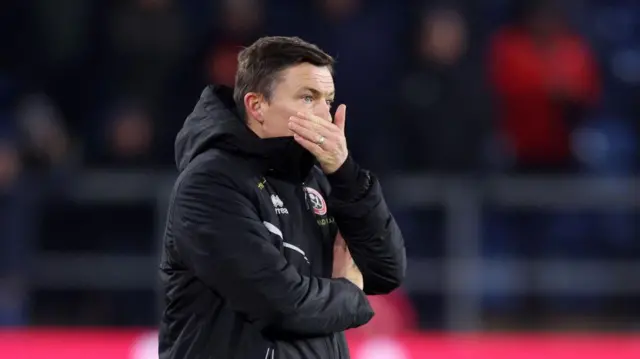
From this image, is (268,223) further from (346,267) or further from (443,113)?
(443,113)

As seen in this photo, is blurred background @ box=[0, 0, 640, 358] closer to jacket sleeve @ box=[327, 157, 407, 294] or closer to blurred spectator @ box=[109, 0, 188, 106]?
blurred spectator @ box=[109, 0, 188, 106]

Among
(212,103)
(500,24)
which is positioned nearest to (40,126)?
(500,24)

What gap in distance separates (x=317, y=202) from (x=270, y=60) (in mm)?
469

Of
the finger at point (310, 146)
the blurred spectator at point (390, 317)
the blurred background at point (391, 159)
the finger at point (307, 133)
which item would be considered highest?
the finger at point (307, 133)

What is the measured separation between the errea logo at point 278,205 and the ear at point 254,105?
24 centimetres

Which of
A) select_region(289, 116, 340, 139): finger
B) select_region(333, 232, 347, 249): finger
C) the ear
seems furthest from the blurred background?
select_region(289, 116, 340, 139): finger

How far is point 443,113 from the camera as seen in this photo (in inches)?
379

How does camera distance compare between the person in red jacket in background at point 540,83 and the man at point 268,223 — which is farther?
the person in red jacket in background at point 540,83

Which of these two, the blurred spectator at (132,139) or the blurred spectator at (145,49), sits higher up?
the blurred spectator at (145,49)

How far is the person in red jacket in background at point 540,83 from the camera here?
1010 centimetres

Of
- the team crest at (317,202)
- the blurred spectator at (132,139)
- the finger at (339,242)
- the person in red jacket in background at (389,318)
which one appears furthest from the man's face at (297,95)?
the blurred spectator at (132,139)

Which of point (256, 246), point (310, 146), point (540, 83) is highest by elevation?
point (310, 146)

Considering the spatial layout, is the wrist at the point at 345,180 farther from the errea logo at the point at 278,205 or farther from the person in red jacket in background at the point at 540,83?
the person in red jacket in background at the point at 540,83

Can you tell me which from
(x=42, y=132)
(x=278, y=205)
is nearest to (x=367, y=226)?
(x=278, y=205)
